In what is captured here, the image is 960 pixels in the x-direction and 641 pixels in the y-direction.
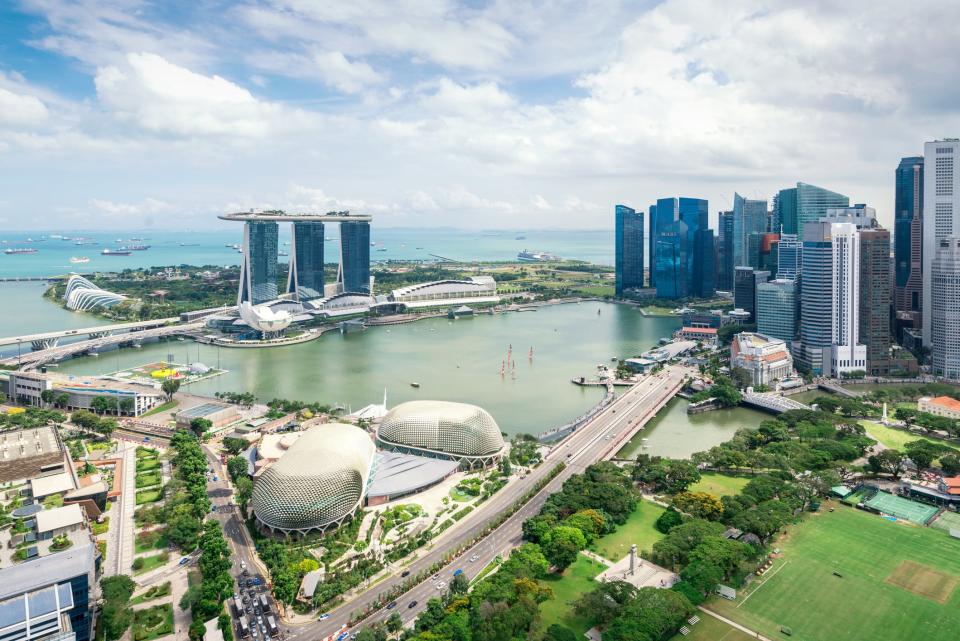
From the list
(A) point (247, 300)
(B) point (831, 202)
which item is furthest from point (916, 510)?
(A) point (247, 300)

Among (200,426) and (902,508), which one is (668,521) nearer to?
(902,508)

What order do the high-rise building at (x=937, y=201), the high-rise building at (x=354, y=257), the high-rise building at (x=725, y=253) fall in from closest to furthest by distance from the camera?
the high-rise building at (x=937, y=201) < the high-rise building at (x=354, y=257) < the high-rise building at (x=725, y=253)

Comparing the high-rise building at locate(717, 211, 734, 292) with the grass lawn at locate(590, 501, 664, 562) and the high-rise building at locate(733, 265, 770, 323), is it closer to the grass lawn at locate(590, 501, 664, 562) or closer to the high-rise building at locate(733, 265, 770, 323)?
the high-rise building at locate(733, 265, 770, 323)

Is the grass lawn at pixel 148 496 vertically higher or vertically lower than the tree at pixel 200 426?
lower

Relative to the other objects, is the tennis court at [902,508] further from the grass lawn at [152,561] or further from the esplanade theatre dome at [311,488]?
the grass lawn at [152,561]

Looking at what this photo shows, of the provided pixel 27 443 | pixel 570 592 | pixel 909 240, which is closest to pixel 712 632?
pixel 570 592

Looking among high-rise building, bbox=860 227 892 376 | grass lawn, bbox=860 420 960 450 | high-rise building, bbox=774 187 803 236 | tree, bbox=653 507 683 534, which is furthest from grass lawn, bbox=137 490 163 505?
high-rise building, bbox=774 187 803 236

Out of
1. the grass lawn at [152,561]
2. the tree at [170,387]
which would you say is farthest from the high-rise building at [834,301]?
the tree at [170,387]

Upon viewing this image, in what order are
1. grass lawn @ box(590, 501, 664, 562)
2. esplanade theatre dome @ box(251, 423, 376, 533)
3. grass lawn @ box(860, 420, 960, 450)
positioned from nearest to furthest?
grass lawn @ box(590, 501, 664, 562), esplanade theatre dome @ box(251, 423, 376, 533), grass lawn @ box(860, 420, 960, 450)
